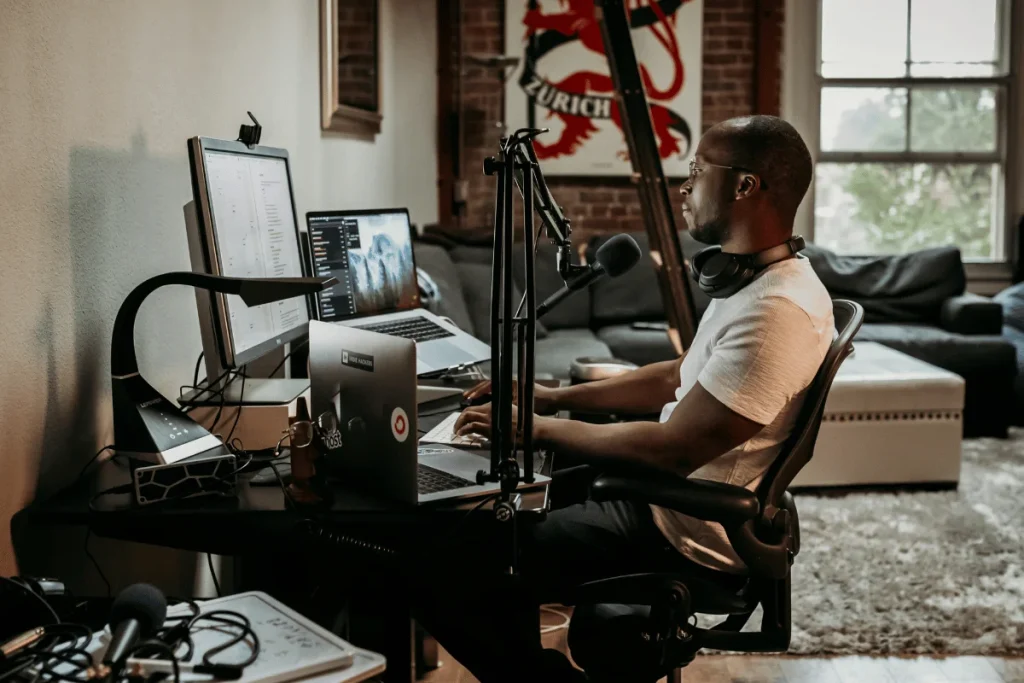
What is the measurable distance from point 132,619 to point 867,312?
505 cm

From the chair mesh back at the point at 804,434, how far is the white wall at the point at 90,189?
3.68ft

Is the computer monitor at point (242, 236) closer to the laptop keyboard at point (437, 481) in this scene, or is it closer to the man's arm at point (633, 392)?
the laptop keyboard at point (437, 481)

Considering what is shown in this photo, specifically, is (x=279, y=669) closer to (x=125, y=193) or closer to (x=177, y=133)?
(x=125, y=193)

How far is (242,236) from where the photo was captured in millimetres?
1970

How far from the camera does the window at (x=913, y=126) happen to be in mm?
6172

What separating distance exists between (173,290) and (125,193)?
310 mm

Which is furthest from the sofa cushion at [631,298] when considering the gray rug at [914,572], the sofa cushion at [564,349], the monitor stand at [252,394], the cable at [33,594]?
the cable at [33,594]

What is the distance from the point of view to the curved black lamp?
1594 mm

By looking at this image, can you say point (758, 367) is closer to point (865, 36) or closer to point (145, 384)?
point (145, 384)

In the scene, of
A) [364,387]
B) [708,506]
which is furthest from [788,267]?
[364,387]

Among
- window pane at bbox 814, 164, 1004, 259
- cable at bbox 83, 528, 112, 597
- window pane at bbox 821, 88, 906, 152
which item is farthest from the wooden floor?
window pane at bbox 821, 88, 906, 152

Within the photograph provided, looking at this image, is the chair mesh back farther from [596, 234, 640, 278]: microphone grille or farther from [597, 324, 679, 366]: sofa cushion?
[597, 324, 679, 366]: sofa cushion

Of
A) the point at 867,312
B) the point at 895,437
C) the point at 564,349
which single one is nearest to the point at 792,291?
the point at 895,437

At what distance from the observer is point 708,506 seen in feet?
5.47
